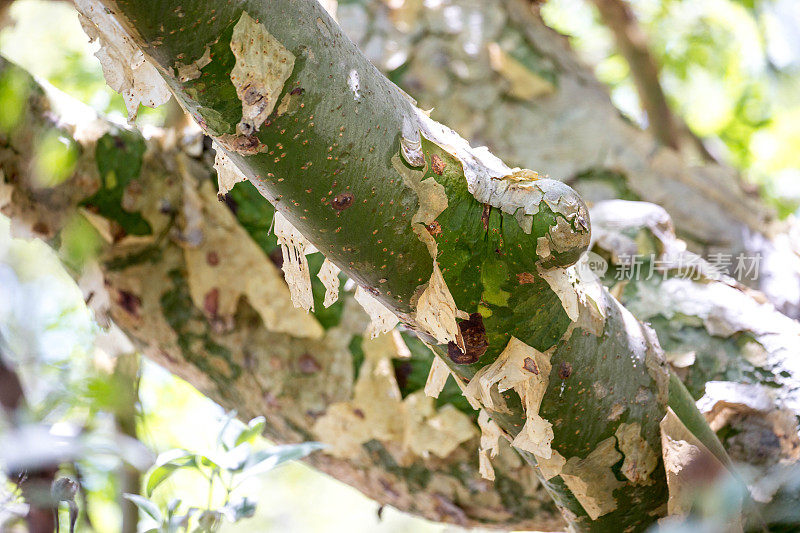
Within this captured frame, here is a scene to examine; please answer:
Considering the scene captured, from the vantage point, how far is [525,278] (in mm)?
659

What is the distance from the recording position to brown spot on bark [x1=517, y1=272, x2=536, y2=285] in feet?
2.15

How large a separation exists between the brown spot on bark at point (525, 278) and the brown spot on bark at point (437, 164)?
12 centimetres

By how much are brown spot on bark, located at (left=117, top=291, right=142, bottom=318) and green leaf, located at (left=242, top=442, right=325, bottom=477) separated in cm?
56

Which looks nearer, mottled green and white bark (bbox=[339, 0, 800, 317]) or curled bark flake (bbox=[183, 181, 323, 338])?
curled bark flake (bbox=[183, 181, 323, 338])

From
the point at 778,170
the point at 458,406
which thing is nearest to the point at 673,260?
the point at 458,406

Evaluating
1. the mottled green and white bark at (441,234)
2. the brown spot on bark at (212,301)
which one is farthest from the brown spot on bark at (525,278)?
the brown spot on bark at (212,301)

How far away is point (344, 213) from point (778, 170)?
11.6ft

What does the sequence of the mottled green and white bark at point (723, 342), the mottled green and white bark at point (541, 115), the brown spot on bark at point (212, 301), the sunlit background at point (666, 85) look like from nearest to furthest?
the mottled green and white bark at point (723, 342) → the brown spot on bark at point (212, 301) → the mottled green and white bark at point (541, 115) → the sunlit background at point (666, 85)

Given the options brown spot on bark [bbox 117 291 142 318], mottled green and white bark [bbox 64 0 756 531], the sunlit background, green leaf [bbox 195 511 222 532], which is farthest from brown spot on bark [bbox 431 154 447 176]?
the sunlit background

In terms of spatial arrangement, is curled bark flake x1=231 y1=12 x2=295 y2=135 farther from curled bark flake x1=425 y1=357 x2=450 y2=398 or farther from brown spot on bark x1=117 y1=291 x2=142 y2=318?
brown spot on bark x1=117 y1=291 x2=142 y2=318

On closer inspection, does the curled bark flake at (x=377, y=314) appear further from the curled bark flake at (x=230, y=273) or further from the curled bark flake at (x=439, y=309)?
the curled bark flake at (x=230, y=273)

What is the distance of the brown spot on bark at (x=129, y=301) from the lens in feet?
4.17

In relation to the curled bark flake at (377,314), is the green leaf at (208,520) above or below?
below

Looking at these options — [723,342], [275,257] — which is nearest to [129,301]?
[275,257]
